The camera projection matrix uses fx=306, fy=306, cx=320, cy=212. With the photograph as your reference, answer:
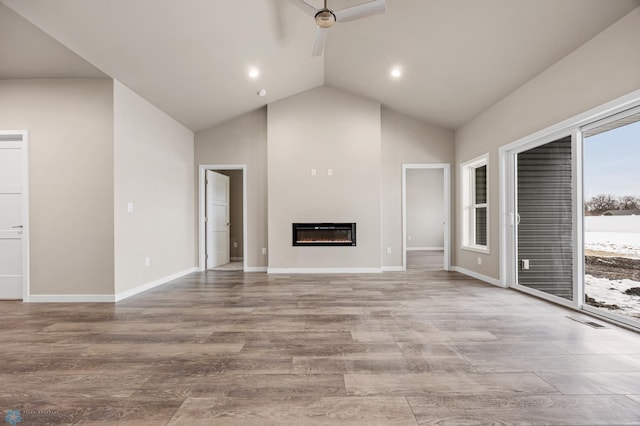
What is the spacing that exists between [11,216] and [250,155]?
3.39 m

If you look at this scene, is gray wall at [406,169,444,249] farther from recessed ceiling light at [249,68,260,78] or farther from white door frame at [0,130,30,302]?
white door frame at [0,130,30,302]

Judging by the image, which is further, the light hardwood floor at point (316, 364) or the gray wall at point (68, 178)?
the gray wall at point (68, 178)

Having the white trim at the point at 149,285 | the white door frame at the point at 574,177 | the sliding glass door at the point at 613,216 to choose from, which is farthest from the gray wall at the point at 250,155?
A: the sliding glass door at the point at 613,216

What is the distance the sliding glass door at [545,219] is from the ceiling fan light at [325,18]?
276 centimetres

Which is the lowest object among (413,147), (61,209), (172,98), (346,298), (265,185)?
(346,298)

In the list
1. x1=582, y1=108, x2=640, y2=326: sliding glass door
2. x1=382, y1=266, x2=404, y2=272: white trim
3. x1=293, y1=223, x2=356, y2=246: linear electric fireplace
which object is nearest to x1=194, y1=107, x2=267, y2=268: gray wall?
x1=293, y1=223, x2=356, y2=246: linear electric fireplace

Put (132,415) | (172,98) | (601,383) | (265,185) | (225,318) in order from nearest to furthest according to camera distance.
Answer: (132,415) → (601,383) → (225,318) → (172,98) → (265,185)

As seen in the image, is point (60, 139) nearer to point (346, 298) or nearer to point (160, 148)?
point (160, 148)

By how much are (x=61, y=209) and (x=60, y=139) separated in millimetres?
828

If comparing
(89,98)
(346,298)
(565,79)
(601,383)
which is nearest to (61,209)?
(89,98)

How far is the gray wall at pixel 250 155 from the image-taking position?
5.72 metres

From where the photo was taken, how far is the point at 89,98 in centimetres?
362

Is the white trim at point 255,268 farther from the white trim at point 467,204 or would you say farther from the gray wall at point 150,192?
the white trim at point 467,204

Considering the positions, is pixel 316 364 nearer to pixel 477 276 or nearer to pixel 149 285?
pixel 149 285
